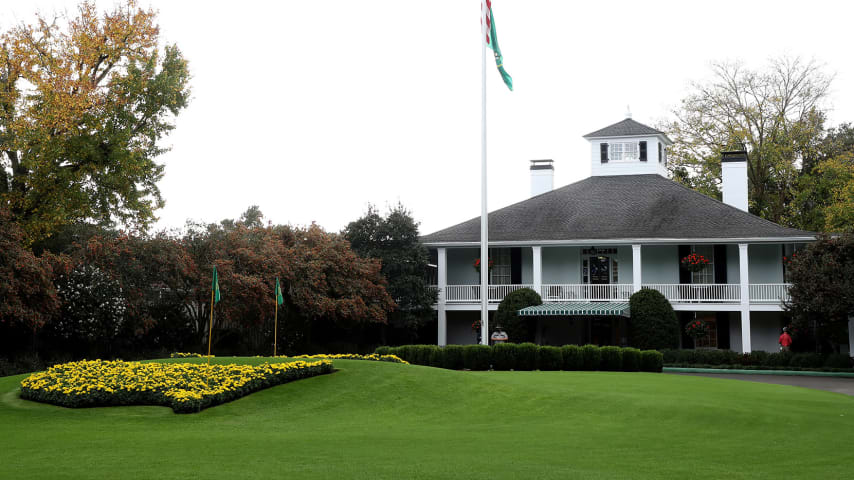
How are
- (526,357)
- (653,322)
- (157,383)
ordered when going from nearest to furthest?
(157,383) < (526,357) < (653,322)

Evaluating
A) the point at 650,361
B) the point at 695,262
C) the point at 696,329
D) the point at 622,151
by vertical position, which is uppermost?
the point at 622,151

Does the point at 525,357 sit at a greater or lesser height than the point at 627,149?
lesser

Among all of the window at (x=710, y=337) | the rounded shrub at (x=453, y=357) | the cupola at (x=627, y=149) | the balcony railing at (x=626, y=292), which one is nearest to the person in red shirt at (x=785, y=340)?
the balcony railing at (x=626, y=292)

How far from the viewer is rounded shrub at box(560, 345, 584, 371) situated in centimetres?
2541

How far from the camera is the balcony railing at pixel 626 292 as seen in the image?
35062 millimetres

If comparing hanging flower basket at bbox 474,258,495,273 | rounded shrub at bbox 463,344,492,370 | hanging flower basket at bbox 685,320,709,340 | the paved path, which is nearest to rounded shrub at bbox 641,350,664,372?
the paved path

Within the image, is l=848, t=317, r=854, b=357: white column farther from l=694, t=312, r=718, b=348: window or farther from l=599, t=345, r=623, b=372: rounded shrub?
l=599, t=345, r=623, b=372: rounded shrub

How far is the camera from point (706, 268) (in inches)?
1438

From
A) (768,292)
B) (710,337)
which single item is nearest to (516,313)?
(710,337)

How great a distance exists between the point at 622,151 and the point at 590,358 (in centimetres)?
2000

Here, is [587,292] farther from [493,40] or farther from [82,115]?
[82,115]

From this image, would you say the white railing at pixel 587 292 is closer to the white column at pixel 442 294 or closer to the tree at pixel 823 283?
the white column at pixel 442 294

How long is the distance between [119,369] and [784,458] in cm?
1216

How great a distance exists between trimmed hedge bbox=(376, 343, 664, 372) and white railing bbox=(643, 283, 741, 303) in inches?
413
